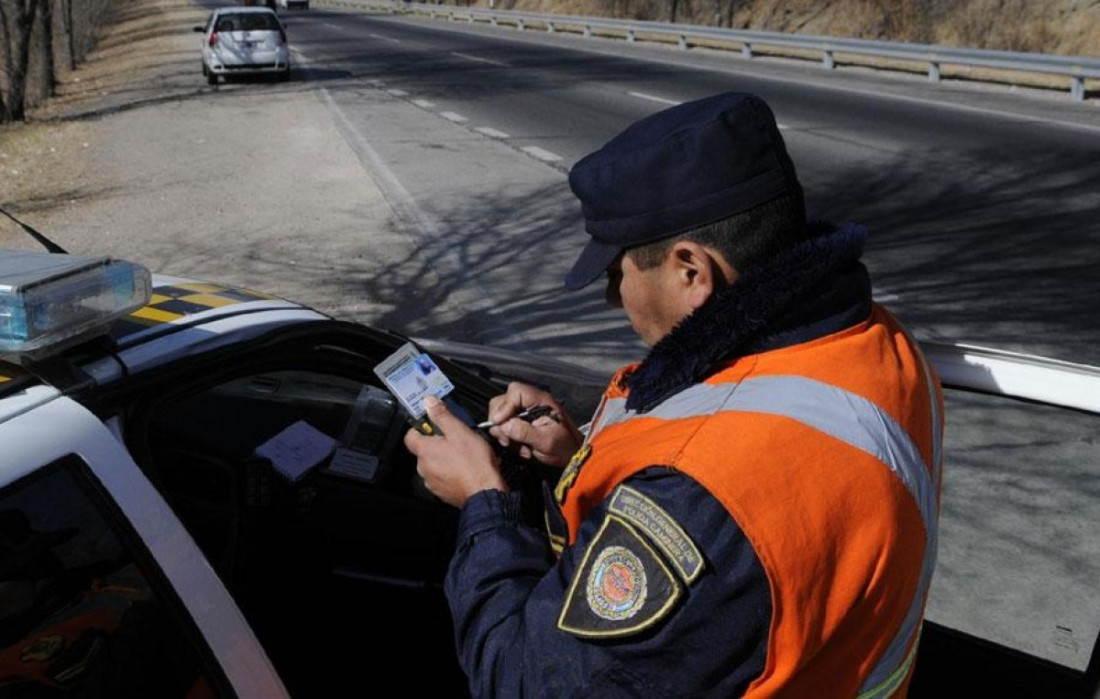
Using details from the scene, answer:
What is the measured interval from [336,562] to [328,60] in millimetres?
27584

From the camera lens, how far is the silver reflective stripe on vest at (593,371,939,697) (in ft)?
4.77

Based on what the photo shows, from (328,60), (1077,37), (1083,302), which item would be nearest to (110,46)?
(328,60)

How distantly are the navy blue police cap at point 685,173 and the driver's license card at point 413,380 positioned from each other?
1.72ft

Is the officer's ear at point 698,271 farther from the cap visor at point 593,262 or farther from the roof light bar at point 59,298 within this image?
the roof light bar at point 59,298

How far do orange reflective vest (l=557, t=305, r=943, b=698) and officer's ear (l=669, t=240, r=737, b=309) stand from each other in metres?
0.11

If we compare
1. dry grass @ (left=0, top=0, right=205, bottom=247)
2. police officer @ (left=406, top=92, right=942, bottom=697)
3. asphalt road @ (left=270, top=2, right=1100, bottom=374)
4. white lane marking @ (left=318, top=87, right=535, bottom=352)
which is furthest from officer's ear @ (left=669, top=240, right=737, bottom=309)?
dry grass @ (left=0, top=0, right=205, bottom=247)

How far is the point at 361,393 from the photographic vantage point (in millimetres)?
3117

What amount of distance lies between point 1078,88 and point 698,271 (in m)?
17.2

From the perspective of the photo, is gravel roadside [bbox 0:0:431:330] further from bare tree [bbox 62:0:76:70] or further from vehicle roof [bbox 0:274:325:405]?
bare tree [bbox 62:0:76:70]

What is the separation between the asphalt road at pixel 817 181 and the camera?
275 inches

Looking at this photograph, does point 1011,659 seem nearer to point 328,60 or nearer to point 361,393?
point 361,393

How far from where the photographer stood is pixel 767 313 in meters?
1.51

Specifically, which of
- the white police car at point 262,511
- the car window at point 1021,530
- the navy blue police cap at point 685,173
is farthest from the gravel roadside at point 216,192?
the navy blue police cap at point 685,173

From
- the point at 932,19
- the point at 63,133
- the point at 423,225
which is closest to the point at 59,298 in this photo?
the point at 423,225
